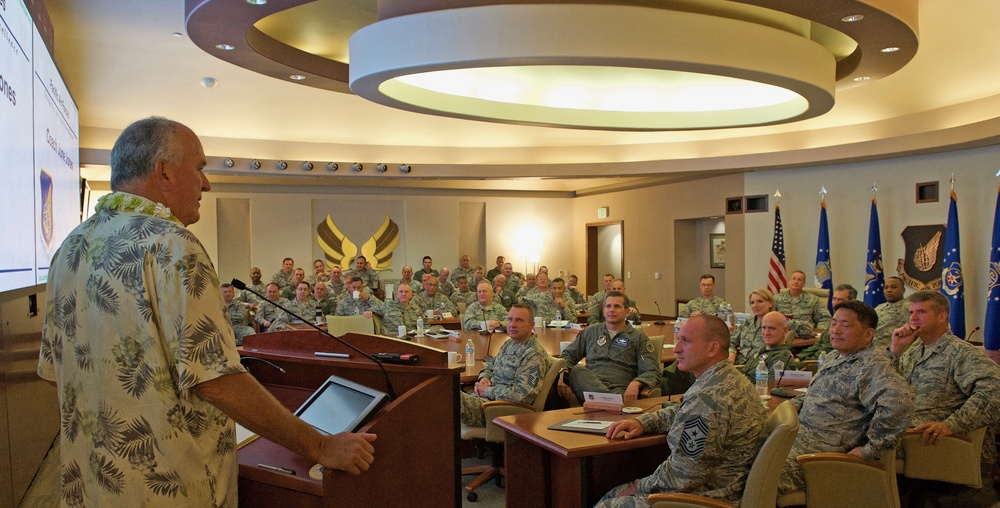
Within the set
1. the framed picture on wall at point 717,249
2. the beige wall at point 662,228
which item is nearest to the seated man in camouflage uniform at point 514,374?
the beige wall at point 662,228

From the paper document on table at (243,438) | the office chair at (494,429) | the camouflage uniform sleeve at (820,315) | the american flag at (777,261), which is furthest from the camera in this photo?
the american flag at (777,261)

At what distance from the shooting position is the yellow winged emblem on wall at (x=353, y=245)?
14.7m

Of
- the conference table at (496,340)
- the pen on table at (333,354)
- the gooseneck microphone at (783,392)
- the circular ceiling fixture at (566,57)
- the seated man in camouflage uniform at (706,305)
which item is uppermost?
the circular ceiling fixture at (566,57)

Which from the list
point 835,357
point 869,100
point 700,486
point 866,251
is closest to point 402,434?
point 700,486

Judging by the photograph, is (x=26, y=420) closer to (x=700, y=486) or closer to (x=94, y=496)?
(x=94, y=496)

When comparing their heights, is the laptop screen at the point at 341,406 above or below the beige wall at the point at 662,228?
below

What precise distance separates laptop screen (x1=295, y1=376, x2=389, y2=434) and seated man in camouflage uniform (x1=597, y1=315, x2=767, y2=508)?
1492 mm

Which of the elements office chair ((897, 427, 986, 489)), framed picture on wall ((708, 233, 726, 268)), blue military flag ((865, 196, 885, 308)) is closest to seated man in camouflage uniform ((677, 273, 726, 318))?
blue military flag ((865, 196, 885, 308))

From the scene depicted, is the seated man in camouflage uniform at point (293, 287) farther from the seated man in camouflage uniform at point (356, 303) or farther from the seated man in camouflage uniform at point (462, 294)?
the seated man in camouflage uniform at point (462, 294)

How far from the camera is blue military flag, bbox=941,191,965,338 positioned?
A: 8.85m

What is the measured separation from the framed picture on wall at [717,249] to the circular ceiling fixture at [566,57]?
7734 millimetres

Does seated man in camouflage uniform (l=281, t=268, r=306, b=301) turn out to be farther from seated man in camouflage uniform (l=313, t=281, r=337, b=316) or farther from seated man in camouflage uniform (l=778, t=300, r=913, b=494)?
seated man in camouflage uniform (l=778, t=300, r=913, b=494)

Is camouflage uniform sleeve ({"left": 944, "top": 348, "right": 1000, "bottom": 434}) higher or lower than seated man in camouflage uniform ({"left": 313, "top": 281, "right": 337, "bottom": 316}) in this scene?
lower

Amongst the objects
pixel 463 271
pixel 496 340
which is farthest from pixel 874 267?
pixel 463 271
